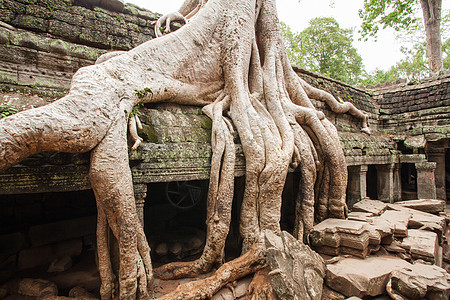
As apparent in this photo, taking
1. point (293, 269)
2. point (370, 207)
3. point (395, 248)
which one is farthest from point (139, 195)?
point (370, 207)

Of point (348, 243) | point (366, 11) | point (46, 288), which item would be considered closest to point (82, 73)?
point (46, 288)

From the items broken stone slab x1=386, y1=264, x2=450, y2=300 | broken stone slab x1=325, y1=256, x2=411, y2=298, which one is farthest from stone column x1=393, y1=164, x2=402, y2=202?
broken stone slab x1=386, y1=264, x2=450, y2=300

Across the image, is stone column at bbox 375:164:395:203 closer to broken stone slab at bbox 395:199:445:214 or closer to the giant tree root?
broken stone slab at bbox 395:199:445:214

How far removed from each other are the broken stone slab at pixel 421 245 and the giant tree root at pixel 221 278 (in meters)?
2.36

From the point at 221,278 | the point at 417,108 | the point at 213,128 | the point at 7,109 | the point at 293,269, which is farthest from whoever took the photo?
the point at 417,108

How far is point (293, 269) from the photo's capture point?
97.8 inches

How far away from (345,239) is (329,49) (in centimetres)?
1476

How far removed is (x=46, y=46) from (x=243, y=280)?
4.00 m

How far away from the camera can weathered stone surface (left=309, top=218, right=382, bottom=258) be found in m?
3.33

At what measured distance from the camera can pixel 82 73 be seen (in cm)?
256

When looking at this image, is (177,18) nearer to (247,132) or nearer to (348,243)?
(247,132)

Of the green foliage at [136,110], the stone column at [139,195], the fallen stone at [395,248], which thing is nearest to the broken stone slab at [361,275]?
the fallen stone at [395,248]

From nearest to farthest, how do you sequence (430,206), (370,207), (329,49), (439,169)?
(370,207)
(430,206)
(439,169)
(329,49)

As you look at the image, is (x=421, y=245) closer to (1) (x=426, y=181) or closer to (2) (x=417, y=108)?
(1) (x=426, y=181)
